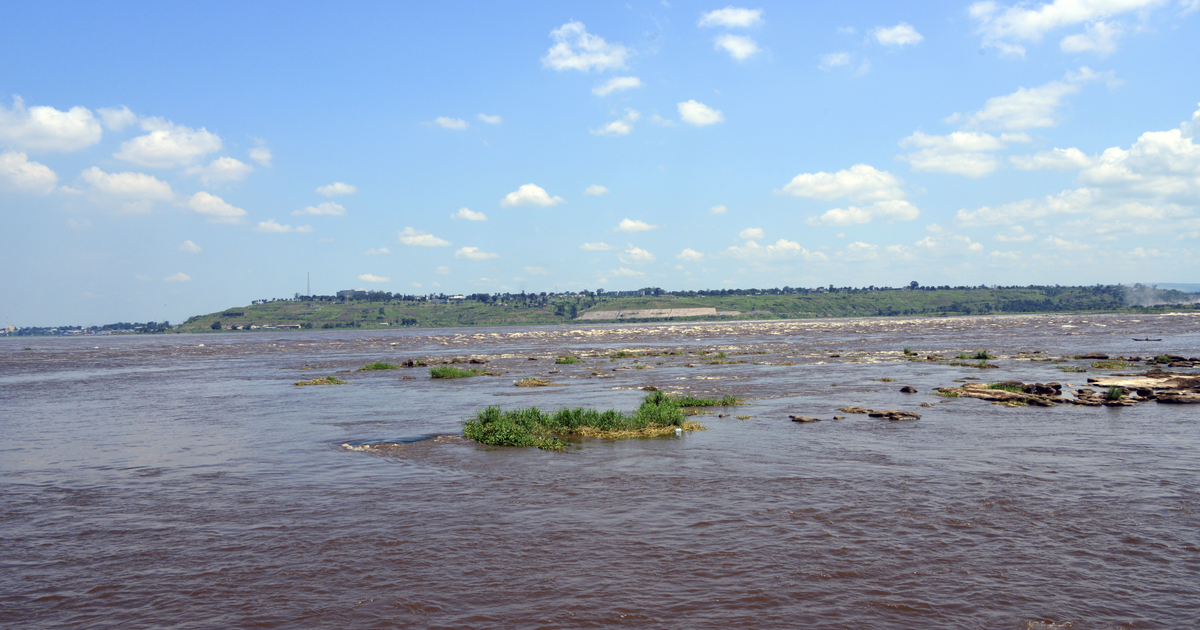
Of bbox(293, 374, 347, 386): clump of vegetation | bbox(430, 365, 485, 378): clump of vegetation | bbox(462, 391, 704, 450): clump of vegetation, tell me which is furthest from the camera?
bbox(430, 365, 485, 378): clump of vegetation

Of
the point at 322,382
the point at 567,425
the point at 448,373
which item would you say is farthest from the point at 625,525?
the point at 322,382

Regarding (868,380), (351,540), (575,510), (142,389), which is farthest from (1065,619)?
(142,389)

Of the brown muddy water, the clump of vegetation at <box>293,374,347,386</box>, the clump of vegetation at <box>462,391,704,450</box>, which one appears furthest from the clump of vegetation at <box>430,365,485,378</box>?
the clump of vegetation at <box>462,391,704,450</box>

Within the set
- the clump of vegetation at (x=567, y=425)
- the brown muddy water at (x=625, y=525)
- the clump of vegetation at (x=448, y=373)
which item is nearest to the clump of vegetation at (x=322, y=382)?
the clump of vegetation at (x=448, y=373)

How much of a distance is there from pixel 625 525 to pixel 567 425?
11.2 meters

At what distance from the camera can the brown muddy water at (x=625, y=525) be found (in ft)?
33.6

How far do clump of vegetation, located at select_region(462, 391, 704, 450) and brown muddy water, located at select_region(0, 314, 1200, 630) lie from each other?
0.84m

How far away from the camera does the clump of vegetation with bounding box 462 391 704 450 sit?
23.4 m

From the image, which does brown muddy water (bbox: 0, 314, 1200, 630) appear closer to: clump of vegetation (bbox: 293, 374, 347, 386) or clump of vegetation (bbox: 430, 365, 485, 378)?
clump of vegetation (bbox: 293, 374, 347, 386)

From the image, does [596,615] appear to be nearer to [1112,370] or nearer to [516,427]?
[516,427]

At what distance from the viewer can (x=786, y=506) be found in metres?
15.1

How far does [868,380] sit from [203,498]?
36.5m

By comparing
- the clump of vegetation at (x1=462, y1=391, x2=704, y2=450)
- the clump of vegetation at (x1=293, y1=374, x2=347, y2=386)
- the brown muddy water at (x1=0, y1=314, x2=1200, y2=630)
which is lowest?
the clump of vegetation at (x1=293, y1=374, x2=347, y2=386)

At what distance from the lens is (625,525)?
14023mm
